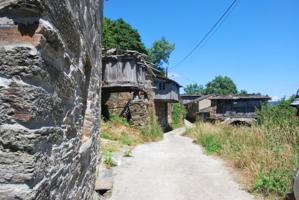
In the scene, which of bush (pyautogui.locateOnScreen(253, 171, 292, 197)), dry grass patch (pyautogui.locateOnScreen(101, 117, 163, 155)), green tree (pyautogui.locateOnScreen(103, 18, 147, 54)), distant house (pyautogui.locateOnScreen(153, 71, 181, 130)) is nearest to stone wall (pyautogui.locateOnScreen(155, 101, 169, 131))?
distant house (pyautogui.locateOnScreen(153, 71, 181, 130))

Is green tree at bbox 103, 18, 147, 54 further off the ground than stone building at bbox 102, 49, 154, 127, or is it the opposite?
green tree at bbox 103, 18, 147, 54

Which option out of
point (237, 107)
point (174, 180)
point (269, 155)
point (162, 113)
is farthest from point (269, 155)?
point (237, 107)

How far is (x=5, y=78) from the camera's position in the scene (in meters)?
2.13

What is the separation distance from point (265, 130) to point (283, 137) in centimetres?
127

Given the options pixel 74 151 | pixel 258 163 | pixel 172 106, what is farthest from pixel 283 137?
pixel 172 106

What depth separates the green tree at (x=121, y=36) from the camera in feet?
112

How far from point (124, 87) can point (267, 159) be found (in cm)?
1412

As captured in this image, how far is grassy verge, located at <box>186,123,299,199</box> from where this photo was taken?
7.05 meters

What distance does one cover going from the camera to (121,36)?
117 feet

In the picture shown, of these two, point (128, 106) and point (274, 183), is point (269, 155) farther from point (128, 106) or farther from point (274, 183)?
point (128, 106)

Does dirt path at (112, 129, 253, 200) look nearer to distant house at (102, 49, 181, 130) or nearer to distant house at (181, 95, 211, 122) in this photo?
distant house at (102, 49, 181, 130)

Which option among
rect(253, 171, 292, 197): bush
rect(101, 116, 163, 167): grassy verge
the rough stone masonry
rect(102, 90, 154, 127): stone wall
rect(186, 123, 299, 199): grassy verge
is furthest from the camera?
rect(102, 90, 154, 127): stone wall

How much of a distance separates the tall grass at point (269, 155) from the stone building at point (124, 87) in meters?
7.74

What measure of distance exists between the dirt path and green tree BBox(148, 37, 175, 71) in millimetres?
36823
